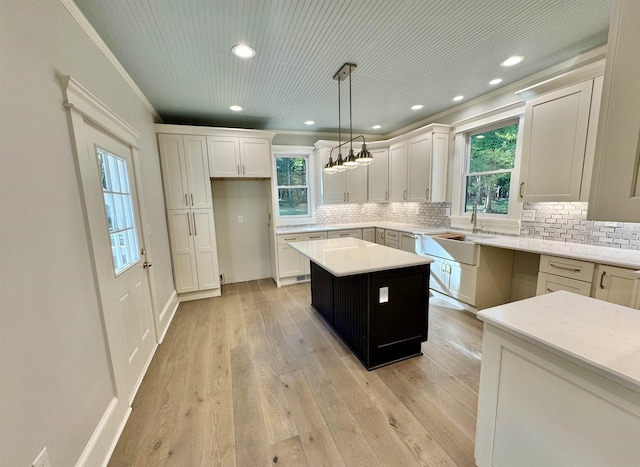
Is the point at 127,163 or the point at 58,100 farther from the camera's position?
the point at 127,163

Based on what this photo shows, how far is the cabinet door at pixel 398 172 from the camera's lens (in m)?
4.25

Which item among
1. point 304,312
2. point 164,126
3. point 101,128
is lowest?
point 304,312

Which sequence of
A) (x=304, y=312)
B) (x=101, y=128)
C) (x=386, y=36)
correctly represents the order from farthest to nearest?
(x=304, y=312) < (x=386, y=36) < (x=101, y=128)

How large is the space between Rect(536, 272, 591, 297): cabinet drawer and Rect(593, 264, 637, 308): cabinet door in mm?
63

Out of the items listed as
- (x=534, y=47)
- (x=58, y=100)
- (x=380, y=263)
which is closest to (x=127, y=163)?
(x=58, y=100)

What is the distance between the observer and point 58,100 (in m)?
1.30

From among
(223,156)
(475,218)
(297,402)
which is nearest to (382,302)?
(297,402)

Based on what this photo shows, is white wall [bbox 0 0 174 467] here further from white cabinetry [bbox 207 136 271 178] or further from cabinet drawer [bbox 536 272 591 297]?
cabinet drawer [bbox 536 272 591 297]

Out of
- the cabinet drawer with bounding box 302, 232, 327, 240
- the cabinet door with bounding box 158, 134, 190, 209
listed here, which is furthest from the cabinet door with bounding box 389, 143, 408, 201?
the cabinet door with bounding box 158, 134, 190, 209

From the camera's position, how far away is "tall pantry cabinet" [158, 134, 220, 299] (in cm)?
345

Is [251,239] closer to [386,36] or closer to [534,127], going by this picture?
[386,36]

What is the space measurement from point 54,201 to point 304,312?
103 inches

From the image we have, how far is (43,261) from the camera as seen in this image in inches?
43.5

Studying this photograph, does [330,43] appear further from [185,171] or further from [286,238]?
[286,238]
